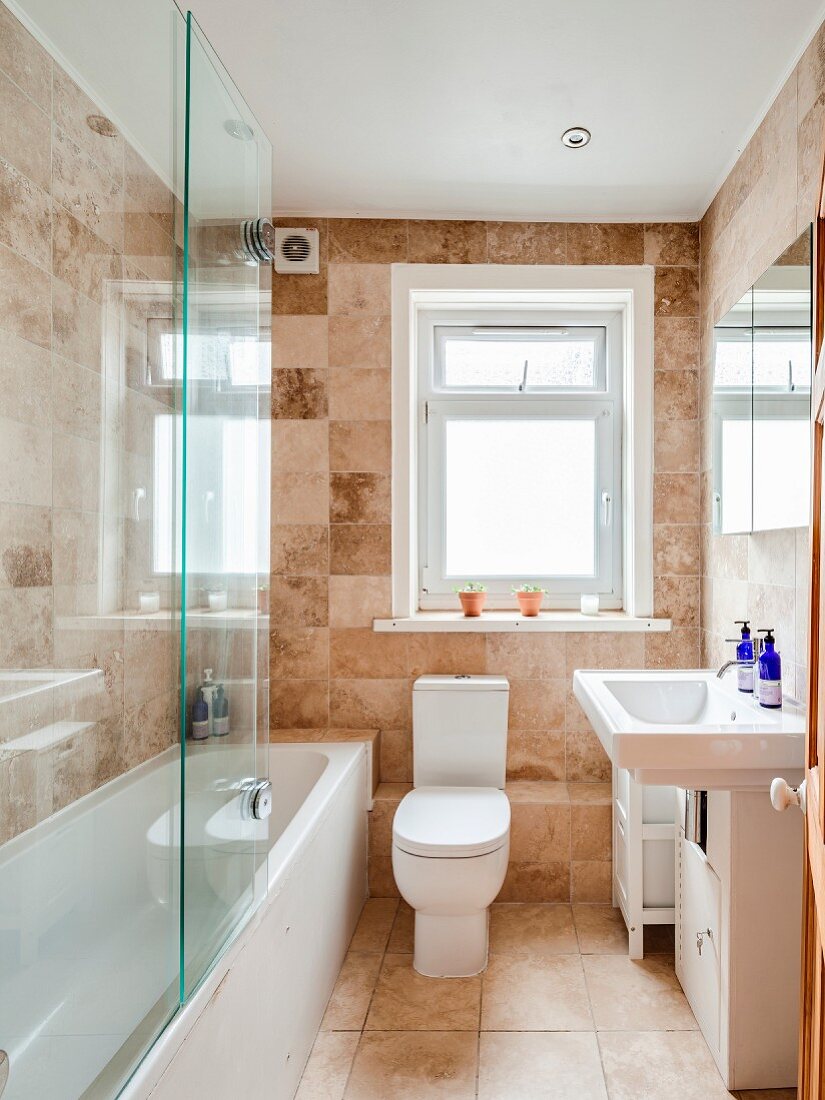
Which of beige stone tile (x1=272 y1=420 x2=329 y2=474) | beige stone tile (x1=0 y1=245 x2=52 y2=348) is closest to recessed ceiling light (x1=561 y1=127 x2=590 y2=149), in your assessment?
beige stone tile (x1=272 y1=420 x2=329 y2=474)

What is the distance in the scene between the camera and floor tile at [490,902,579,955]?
241 centimetres

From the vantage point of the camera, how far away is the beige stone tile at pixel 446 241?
2.88m

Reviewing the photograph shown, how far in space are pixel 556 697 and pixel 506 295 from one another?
153cm

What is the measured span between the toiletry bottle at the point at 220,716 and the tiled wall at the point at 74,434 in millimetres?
108

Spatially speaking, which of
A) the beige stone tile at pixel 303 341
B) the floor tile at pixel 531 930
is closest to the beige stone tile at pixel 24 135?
the beige stone tile at pixel 303 341

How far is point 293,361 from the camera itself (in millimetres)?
2904

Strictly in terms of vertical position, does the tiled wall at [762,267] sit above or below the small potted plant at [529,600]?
above

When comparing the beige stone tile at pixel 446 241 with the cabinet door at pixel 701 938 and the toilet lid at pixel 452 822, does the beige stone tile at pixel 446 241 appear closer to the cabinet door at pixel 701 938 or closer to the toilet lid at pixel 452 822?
the toilet lid at pixel 452 822

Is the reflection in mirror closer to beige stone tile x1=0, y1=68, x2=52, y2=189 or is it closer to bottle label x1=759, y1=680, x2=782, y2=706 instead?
bottle label x1=759, y1=680, x2=782, y2=706

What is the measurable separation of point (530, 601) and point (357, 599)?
65cm

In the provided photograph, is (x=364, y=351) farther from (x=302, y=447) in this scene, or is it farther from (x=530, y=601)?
(x=530, y=601)

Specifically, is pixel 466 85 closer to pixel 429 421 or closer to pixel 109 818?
pixel 429 421

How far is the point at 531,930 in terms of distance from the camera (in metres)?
2.53

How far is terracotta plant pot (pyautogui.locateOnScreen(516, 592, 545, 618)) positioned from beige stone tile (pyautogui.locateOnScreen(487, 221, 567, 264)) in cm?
123
